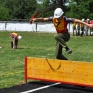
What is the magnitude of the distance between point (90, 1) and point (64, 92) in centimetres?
4746

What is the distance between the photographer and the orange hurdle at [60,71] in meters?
8.62

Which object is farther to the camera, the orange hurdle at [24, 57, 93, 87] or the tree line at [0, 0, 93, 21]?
the tree line at [0, 0, 93, 21]

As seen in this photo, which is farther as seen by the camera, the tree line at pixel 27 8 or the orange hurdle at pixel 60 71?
the tree line at pixel 27 8

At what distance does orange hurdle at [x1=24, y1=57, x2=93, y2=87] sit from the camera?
8.62m

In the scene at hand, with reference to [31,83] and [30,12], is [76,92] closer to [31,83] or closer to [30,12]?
[31,83]

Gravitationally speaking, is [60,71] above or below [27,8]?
below

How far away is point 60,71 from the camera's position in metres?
9.09

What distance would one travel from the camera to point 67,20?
32.6ft

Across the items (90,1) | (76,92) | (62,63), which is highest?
(90,1)

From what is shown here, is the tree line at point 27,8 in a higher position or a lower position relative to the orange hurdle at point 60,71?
higher

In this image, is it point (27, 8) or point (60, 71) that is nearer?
point (60, 71)

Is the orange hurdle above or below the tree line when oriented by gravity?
below

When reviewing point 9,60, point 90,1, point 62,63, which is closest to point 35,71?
point 62,63

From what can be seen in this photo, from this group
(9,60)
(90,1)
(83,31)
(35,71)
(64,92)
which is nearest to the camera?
(64,92)
